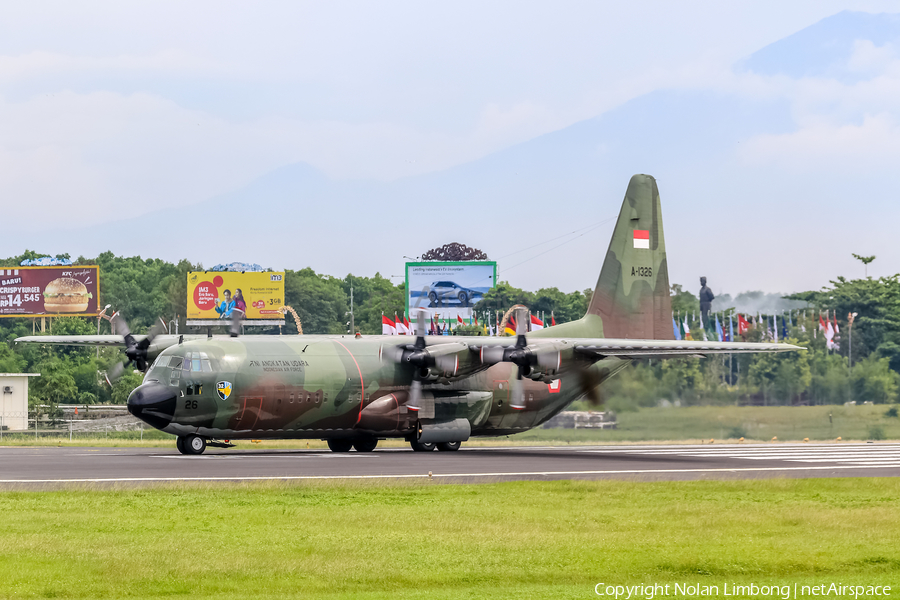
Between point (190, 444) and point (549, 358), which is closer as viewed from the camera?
point (190, 444)

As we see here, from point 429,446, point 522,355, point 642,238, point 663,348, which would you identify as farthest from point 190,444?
point 642,238

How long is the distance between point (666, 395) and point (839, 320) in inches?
1628

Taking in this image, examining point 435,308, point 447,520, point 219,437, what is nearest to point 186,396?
point 219,437

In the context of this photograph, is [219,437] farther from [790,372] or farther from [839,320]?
[839,320]

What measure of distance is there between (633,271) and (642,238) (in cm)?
150

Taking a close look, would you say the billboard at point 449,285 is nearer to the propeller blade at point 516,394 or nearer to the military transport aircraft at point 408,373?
the military transport aircraft at point 408,373

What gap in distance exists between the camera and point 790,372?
155 feet

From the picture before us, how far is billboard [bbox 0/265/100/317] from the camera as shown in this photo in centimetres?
10812

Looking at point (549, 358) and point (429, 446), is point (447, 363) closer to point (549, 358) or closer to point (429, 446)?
point (429, 446)

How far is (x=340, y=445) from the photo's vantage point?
132 feet

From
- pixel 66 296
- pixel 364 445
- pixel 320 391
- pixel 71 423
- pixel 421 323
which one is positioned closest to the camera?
pixel 320 391

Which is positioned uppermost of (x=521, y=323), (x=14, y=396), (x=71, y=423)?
(x=521, y=323)

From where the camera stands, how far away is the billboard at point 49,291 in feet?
355

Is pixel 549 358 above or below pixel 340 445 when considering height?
above
